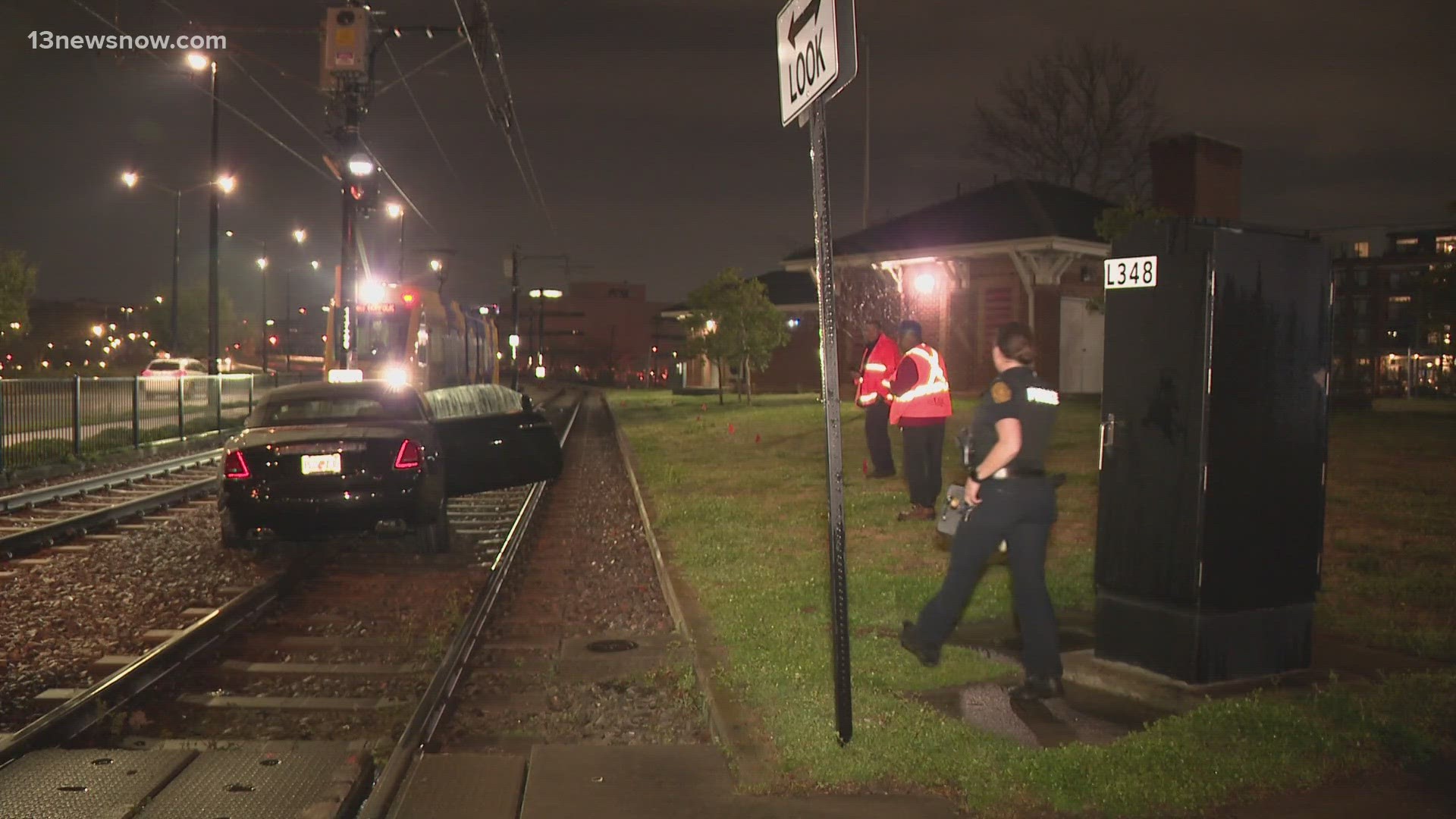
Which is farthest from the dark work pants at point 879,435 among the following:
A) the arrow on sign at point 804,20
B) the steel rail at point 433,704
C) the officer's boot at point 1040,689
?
the arrow on sign at point 804,20

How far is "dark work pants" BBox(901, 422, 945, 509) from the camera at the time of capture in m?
11.9

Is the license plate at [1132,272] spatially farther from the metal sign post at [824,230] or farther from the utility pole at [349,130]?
the utility pole at [349,130]

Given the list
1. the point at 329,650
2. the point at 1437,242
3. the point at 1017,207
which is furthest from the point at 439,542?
the point at 1437,242

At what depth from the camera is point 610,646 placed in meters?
7.77

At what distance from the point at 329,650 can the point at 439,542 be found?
3.71 metres

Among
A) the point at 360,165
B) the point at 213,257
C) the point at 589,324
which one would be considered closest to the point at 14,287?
the point at 213,257

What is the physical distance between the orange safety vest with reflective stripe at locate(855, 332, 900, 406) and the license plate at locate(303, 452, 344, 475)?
203 inches

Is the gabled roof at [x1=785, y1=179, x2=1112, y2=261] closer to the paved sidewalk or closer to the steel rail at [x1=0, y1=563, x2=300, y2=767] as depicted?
the steel rail at [x1=0, y1=563, x2=300, y2=767]

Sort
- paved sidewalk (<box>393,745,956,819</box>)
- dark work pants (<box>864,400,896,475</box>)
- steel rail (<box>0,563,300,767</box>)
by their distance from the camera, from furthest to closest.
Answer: dark work pants (<box>864,400,896,475</box>) → steel rail (<box>0,563,300,767</box>) → paved sidewalk (<box>393,745,956,819</box>)

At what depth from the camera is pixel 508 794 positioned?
494 centimetres

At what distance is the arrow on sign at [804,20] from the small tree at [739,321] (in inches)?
1333

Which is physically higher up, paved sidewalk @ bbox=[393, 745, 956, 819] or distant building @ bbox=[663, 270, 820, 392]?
distant building @ bbox=[663, 270, 820, 392]

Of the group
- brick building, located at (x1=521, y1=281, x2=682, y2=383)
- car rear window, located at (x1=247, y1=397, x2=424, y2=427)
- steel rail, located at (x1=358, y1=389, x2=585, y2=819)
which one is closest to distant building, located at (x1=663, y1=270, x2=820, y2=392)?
→ car rear window, located at (x1=247, y1=397, x2=424, y2=427)

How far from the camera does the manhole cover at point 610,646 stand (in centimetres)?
Result: 766
